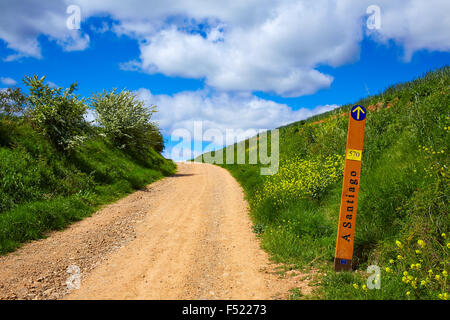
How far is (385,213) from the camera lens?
17.6 ft

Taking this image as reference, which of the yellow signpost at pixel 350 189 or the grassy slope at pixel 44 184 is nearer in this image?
the yellow signpost at pixel 350 189

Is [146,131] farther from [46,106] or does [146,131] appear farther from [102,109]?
[46,106]

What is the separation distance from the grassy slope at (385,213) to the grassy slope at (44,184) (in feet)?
18.5

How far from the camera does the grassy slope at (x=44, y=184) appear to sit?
7016 millimetres

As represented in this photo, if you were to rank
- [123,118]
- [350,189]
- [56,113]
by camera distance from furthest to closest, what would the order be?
[123,118]
[56,113]
[350,189]

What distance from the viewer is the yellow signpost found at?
485 centimetres

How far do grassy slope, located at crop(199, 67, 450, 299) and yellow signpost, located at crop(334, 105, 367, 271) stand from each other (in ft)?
1.06

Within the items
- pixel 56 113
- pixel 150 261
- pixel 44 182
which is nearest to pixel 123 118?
pixel 56 113

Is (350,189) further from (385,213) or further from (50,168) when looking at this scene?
(50,168)

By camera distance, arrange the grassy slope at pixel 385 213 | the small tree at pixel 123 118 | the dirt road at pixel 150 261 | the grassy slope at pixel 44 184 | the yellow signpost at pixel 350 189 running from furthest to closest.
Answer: the small tree at pixel 123 118 → the grassy slope at pixel 44 184 → the yellow signpost at pixel 350 189 → the dirt road at pixel 150 261 → the grassy slope at pixel 385 213

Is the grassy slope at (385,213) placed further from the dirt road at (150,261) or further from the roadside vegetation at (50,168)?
the roadside vegetation at (50,168)

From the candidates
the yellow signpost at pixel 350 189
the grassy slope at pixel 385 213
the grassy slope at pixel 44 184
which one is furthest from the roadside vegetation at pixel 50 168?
the yellow signpost at pixel 350 189

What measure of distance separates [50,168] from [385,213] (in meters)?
10.6

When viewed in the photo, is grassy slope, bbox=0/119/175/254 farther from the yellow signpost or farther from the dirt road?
the yellow signpost
